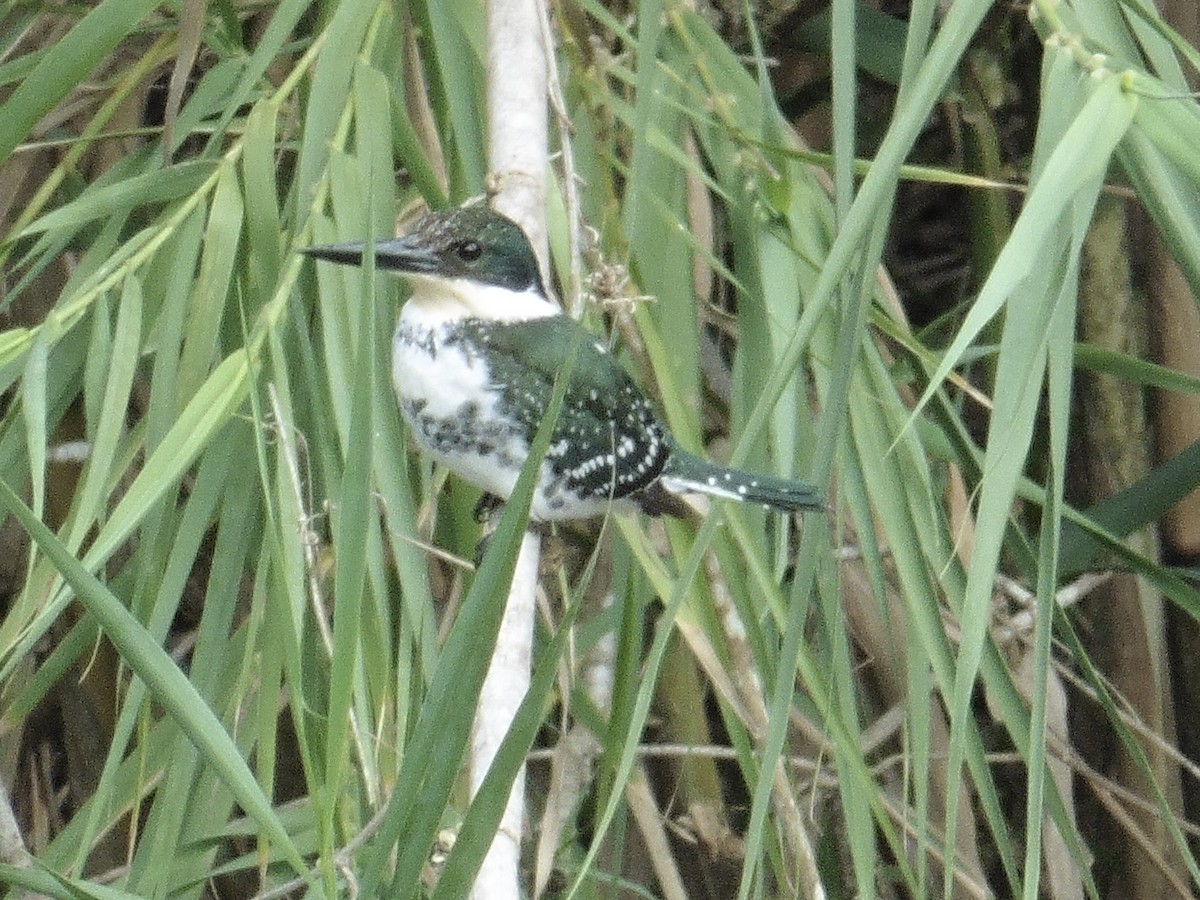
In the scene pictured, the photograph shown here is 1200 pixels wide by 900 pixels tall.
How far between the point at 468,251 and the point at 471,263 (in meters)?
0.01

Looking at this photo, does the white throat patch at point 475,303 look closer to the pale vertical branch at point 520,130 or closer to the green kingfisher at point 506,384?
the green kingfisher at point 506,384

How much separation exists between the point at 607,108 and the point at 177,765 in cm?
64

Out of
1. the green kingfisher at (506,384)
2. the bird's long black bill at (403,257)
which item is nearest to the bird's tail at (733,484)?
the green kingfisher at (506,384)

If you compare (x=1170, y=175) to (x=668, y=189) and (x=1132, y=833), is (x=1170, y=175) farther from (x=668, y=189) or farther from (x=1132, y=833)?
(x=1132, y=833)

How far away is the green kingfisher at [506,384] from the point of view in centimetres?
150

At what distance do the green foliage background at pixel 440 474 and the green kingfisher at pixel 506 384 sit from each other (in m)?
0.05

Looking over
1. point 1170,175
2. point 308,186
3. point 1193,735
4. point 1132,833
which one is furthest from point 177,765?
point 1193,735

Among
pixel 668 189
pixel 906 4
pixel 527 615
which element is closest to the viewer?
pixel 527 615

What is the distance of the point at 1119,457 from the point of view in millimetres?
2123

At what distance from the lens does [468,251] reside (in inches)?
59.5

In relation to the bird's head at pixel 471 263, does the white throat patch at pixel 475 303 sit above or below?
below

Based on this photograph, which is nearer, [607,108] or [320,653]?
[320,653]

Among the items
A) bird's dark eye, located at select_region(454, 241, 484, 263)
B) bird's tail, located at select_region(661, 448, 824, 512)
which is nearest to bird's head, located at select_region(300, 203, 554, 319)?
bird's dark eye, located at select_region(454, 241, 484, 263)

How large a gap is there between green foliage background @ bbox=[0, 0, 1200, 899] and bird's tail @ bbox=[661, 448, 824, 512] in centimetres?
3
